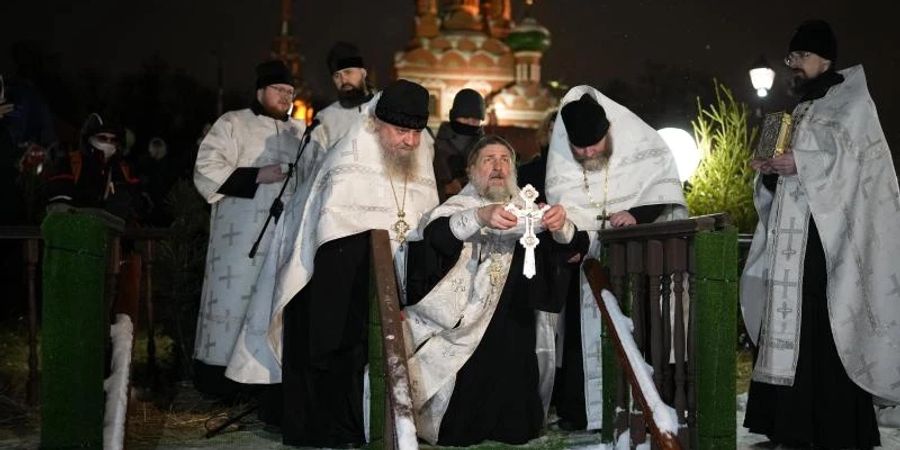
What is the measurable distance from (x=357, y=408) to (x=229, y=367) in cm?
95

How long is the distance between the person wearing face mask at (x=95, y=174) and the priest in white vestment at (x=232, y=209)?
89cm

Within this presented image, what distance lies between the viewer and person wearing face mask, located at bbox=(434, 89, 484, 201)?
814cm

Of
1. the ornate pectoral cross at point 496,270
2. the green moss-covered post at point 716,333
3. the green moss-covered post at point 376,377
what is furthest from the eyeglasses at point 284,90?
the green moss-covered post at point 716,333

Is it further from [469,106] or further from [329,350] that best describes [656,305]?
[469,106]

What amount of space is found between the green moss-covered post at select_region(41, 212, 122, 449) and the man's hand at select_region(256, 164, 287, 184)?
3.10 metres

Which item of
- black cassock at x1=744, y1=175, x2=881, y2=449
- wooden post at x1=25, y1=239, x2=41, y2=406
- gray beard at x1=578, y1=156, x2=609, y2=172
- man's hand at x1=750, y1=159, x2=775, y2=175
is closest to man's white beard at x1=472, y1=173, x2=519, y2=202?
gray beard at x1=578, y1=156, x2=609, y2=172

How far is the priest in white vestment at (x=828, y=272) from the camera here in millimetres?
6348

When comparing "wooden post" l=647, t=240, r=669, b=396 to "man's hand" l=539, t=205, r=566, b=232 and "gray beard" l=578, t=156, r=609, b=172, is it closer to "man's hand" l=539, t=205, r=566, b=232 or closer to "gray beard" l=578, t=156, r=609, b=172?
"man's hand" l=539, t=205, r=566, b=232

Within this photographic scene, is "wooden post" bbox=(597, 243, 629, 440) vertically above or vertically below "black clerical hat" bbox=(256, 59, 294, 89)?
below

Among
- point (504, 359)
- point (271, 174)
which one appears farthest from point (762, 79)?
point (504, 359)

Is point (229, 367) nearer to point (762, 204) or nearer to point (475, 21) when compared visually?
point (762, 204)

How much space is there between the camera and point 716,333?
4883mm

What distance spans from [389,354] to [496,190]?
1.67m

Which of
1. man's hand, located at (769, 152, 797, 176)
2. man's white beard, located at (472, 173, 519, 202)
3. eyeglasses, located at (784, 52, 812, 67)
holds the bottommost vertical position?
man's white beard, located at (472, 173, 519, 202)
